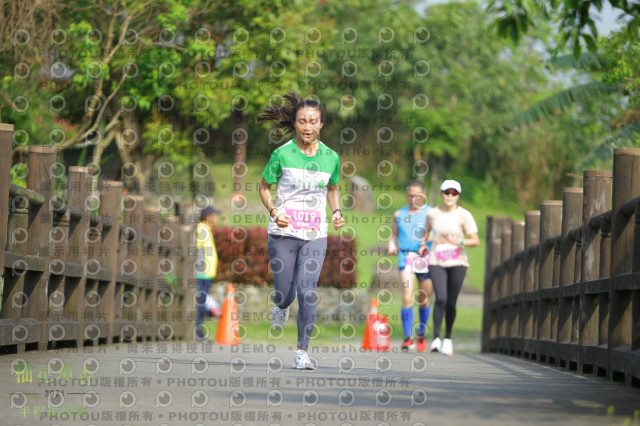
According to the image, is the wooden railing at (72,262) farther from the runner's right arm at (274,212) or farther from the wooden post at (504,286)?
the wooden post at (504,286)

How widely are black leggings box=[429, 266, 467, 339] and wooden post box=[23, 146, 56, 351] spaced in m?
5.85

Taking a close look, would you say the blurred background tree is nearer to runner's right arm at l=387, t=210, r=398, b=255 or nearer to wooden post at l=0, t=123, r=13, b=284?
runner's right arm at l=387, t=210, r=398, b=255

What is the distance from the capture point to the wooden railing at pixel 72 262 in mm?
8617

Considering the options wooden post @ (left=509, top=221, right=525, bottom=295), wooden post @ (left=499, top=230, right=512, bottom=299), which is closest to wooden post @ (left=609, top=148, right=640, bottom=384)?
wooden post @ (left=509, top=221, right=525, bottom=295)

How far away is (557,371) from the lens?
9.13 metres

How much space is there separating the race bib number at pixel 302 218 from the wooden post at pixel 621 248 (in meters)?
2.21

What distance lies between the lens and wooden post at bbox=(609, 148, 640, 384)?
7.53 metres

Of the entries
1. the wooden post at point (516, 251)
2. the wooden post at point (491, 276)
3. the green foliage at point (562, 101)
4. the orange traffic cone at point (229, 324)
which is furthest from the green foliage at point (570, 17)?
the green foliage at point (562, 101)

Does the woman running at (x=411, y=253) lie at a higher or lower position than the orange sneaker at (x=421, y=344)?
higher

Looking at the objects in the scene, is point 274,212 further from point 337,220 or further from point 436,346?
point 436,346

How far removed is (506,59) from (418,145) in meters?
7.65

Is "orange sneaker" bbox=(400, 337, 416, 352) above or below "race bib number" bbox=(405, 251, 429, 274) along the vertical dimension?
below

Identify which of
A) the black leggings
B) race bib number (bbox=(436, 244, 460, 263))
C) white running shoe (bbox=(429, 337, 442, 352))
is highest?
race bib number (bbox=(436, 244, 460, 263))

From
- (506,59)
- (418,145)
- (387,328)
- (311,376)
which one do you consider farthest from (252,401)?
(506,59)
